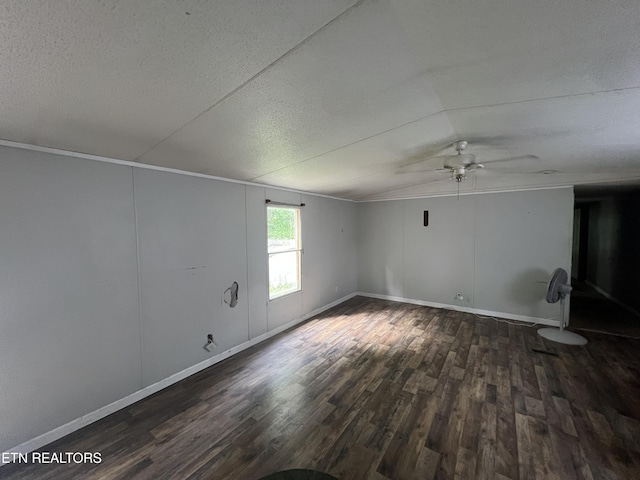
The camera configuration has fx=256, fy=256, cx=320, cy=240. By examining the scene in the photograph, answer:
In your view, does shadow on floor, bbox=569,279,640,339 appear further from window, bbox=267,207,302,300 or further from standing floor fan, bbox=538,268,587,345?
window, bbox=267,207,302,300

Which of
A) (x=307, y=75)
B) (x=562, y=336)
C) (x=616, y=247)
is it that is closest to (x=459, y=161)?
(x=307, y=75)

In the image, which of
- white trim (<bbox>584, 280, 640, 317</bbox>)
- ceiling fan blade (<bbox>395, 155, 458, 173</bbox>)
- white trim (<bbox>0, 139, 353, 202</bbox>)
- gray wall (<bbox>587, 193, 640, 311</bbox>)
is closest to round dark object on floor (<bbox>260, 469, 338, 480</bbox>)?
white trim (<bbox>0, 139, 353, 202</bbox>)

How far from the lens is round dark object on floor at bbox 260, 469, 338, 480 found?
5.43 ft

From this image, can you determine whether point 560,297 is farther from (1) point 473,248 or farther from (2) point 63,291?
(2) point 63,291

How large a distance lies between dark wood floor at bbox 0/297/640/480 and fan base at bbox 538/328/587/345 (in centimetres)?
14

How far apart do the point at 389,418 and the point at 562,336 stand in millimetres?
3295

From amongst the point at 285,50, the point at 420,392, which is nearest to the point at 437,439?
the point at 420,392

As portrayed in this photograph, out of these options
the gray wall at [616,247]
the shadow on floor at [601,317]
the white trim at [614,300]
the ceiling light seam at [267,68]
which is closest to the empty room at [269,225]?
the ceiling light seam at [267,68]

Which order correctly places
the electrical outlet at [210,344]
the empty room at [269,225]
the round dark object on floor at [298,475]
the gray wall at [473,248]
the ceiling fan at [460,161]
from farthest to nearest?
the gray wall at [473,248] → the electrical outlet at [210,344] → the ceiling fan at [460,161] → the round dark object on floor at [298,475] → the empty room at [269,225]

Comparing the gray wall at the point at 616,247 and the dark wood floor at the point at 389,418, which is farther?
the gray wall at the point at 616,247

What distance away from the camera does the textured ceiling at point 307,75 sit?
1.01 metres

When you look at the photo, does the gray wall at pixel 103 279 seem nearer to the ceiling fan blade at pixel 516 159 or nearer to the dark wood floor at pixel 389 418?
the dark wood floor at pixel 389 418

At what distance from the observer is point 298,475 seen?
1.68 m

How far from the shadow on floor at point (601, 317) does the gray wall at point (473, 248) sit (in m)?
0.56
